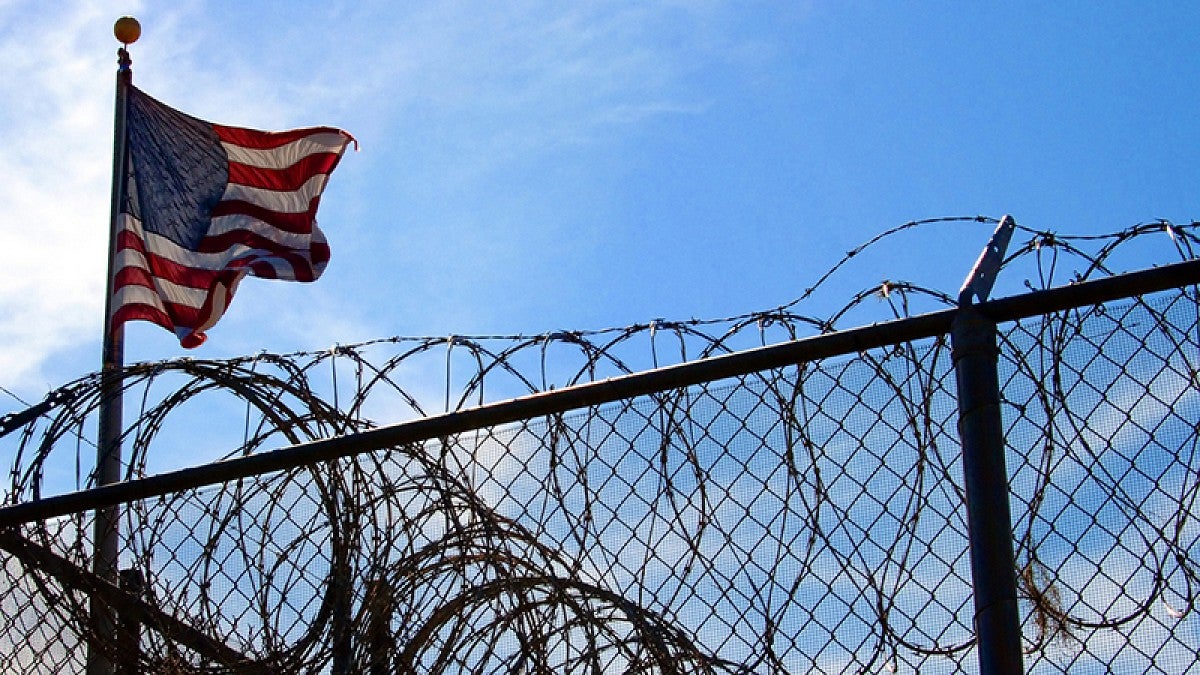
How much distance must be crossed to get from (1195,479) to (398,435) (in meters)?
1.78

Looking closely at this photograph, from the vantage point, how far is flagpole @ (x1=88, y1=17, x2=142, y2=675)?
473 cm

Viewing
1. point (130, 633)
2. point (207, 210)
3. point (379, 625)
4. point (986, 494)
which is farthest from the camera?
point (207, 210)

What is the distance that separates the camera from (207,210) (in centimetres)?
923

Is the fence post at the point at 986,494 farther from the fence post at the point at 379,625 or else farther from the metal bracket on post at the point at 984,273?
the fence post at the point at 379,625

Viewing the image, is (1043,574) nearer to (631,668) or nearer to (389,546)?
(631,668)

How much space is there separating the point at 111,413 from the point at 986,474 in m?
4.95

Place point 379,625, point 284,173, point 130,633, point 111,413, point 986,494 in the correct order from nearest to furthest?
point 986,494 → point 379,625 → point 130,633 → point 111,413 → point 284,173

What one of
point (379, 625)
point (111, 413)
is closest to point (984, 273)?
point (379, 625)

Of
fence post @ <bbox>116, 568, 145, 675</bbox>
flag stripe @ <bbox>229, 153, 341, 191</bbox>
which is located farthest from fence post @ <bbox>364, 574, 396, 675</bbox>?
flag stripe @ <bbox>229, 153, 341, 191</bbox>

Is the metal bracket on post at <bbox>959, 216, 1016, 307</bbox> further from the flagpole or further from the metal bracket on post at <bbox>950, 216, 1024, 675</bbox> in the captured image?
the flagpole

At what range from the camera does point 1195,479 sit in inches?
122

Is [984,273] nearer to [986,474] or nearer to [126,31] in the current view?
[986,474]

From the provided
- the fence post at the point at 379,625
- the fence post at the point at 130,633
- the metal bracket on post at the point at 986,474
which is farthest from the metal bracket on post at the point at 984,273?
the fence post at the point at 130,633

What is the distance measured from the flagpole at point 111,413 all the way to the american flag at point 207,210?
0.17 ft
